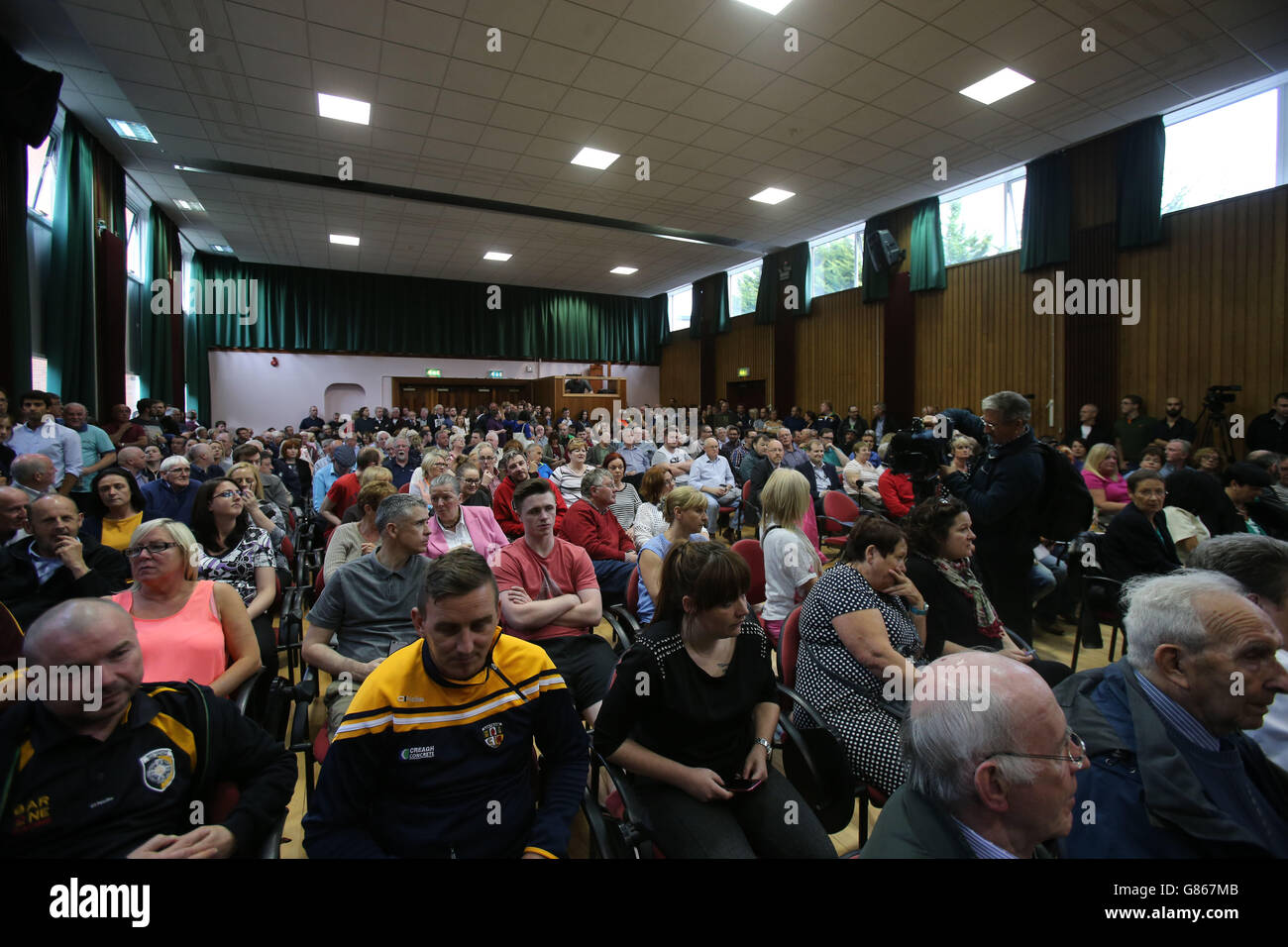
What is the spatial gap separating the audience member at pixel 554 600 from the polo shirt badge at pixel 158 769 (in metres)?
1.15

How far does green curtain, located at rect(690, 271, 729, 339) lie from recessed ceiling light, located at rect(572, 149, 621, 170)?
687 cm

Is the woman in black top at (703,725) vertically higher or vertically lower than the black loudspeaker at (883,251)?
A: lower

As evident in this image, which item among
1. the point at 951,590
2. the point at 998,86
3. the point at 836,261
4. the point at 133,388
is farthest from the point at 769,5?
the point at 133,388

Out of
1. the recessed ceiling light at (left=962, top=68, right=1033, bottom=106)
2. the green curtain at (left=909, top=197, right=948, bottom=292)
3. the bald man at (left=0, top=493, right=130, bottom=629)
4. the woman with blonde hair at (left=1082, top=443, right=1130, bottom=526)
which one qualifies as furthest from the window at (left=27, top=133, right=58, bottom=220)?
the green curtain at (left=909, top=197, right=948, bottom=292)

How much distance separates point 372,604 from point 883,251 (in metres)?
10.3

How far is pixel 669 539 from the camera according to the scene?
111 inches

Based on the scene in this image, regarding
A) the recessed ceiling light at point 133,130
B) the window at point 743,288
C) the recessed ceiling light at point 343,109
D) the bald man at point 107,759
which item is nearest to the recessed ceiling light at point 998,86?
the recessed ceiling light at point 343,109

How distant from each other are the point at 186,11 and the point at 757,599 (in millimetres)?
6321

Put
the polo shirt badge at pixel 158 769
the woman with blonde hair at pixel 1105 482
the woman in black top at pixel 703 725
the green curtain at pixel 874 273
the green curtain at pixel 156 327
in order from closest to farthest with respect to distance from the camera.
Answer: the polo shirt badge at pixel 158 769
the woman in black top at pixel 703 725
the woman with blonde hair at pixel 1105 482
the green curtain at pixel 156 327
the green curtain at pixel 874 273

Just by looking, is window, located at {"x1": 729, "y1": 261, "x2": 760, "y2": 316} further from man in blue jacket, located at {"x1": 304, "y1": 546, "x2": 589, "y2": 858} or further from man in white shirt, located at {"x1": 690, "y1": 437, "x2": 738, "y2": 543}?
man in blue jacket, located at {"x1": 304, "y1": 546, "x2": 589, "y2": 858}

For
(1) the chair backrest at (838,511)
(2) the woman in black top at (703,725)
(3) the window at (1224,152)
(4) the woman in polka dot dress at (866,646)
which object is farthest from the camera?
(3) the window at (1224,152)

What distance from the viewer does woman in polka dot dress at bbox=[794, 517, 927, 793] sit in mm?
1759

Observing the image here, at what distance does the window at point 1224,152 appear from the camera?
6.20 m

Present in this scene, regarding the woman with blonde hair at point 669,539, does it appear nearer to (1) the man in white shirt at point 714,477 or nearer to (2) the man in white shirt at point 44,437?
(1) the man in white shirt at point 714,477
